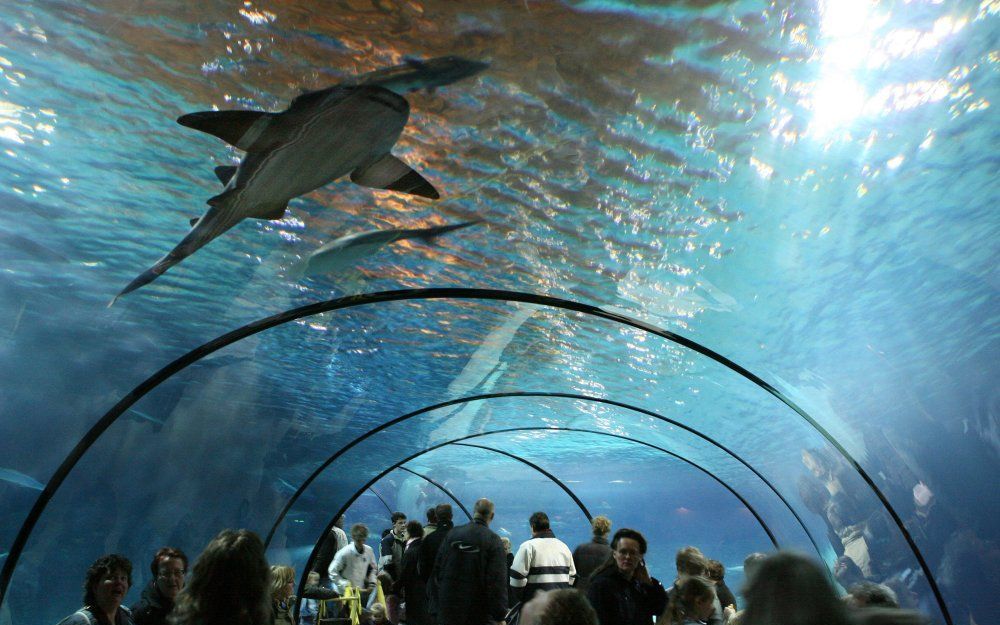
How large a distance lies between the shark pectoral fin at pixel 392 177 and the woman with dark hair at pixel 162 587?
320cm

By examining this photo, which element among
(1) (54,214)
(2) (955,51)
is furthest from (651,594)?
(1) (54,214)

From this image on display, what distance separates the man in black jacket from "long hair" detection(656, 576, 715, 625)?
299cm

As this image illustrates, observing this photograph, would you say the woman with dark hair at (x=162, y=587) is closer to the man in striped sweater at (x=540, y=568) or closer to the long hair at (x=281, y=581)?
the long hair at (x=281, y=581)

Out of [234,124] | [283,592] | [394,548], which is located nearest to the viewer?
[234,124]

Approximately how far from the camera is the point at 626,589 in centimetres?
506

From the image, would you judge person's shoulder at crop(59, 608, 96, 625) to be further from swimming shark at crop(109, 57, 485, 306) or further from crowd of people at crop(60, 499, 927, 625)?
swimming shark at crop(109, 57, 485, 306)

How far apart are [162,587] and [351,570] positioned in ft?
17.9

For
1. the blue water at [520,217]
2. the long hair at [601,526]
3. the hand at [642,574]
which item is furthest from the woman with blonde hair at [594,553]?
the blue water at [520,217]

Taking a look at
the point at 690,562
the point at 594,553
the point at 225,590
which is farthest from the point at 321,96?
the point at 594,553

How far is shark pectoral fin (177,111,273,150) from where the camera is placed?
12.4 ft

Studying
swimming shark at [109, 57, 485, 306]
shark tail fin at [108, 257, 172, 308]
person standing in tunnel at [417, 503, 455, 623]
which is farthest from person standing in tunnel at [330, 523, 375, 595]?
swimming shark at [109, 57, 485, 306]

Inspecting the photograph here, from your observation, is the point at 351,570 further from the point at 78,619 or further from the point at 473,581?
the point at 78,619

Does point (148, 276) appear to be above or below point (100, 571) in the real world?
above

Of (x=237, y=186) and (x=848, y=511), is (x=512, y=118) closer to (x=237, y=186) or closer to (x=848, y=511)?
(x=237, y=186)
